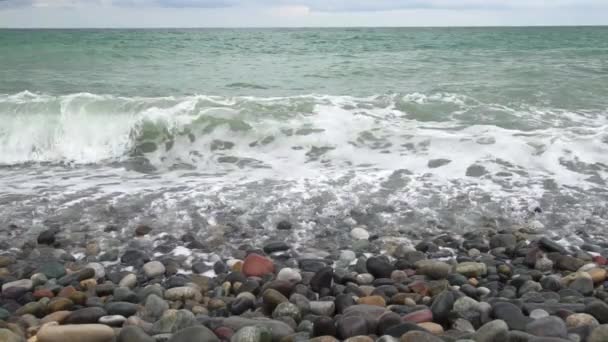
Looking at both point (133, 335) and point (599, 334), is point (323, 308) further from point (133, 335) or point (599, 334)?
point (599, 334)

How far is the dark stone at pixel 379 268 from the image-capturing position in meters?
3.99

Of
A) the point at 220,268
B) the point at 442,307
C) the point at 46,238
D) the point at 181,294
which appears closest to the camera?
the point at 442,307

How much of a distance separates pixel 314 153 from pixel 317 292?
4002 mm

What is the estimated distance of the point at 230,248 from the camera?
14.9ft

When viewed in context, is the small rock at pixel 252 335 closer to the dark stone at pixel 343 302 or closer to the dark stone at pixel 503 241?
the dark stone at pixel 343 302

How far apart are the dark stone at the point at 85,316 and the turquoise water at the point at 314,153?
1.73 meters

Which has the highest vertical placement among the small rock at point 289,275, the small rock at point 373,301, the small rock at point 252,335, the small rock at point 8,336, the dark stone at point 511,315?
the small rock at point 252,335

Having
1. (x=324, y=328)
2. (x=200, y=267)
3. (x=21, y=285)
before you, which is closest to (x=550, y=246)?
(x=324, y=328)

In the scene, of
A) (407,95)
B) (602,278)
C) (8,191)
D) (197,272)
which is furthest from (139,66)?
(602,278)

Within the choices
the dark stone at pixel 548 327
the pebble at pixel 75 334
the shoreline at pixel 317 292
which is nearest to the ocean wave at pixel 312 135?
the shoreline at pixel 317 292

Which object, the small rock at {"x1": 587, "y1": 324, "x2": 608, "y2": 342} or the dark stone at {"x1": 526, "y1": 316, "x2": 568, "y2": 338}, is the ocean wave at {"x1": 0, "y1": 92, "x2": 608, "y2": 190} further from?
the small rock at {"x1": 587, "y1": 324, "x2": 608, "y2": 342}

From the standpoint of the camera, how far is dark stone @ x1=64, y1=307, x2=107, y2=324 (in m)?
3.21

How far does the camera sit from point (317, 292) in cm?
373

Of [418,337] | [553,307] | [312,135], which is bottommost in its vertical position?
[553,307]
